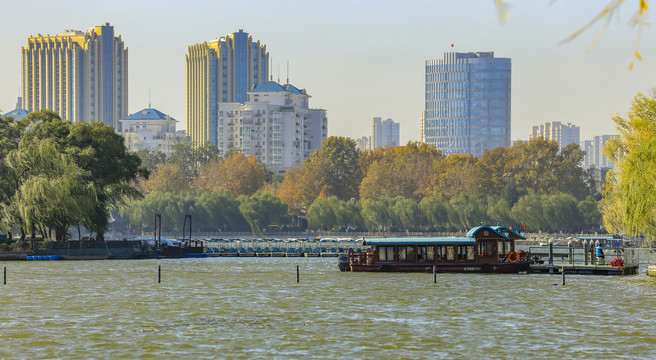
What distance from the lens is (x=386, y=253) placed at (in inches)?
3147

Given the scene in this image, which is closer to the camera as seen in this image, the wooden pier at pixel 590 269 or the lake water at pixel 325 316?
the lake water at pixel 325 316

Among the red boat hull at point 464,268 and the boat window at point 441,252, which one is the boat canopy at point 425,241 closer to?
the boat window at point 441,252

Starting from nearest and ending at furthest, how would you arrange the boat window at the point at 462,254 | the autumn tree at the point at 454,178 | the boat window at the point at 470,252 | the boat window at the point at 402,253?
1. the boat window at the point at 470,252
2. the boat window at the point at 462,254
3. the boat window at the point at 402,253
4. the autumn tree at the point at 454,178

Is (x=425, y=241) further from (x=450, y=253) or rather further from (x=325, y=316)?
(x=325, y=316)

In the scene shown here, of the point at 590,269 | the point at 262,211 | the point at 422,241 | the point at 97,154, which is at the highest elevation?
the point at 97,154

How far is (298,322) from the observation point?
47.3 meters

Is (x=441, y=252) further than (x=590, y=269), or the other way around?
(x=441, y=252)

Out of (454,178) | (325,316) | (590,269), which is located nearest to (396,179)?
(454,178)

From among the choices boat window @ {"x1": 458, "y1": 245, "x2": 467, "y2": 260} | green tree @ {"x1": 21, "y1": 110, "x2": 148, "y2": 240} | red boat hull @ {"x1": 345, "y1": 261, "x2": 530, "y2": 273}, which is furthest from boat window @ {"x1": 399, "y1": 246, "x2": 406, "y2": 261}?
green tree @ {"x1": 21, "y1": 110, "x2": 148, "y2": 240}

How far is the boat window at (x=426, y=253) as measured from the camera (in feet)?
258

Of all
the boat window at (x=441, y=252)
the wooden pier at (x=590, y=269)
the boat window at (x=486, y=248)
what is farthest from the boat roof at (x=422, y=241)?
the wooden pier at (x=590, y=269)

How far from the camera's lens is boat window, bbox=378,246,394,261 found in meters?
79.8

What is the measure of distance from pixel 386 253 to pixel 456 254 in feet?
18.1

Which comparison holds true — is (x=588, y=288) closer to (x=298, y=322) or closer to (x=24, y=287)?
(x=298, y=322)
